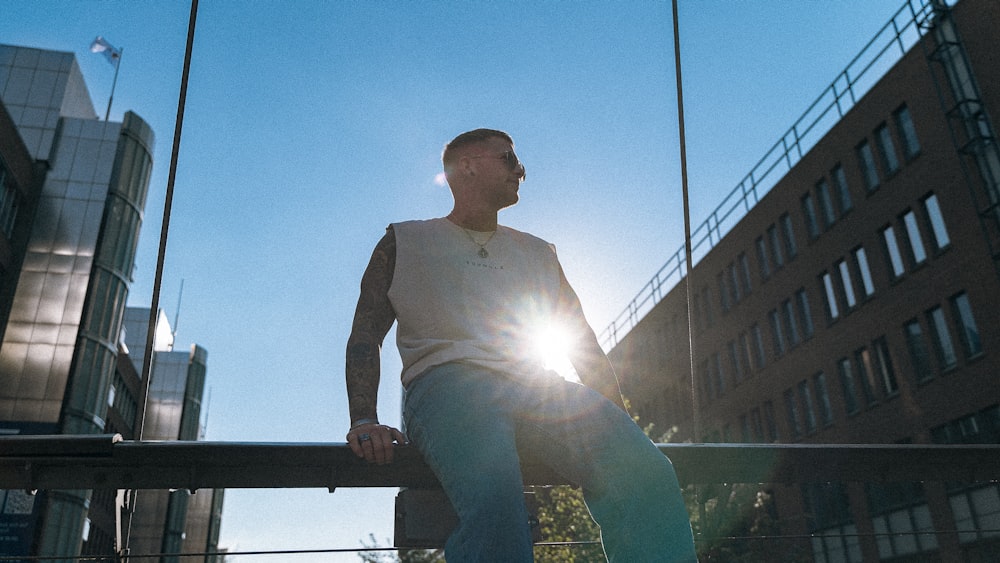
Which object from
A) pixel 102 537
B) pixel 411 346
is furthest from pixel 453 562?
pixel 102 537

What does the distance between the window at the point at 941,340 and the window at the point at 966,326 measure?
392mm

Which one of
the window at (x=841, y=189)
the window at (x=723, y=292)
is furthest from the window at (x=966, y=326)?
the window at (x=723, y=292)

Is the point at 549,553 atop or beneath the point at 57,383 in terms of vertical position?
beneath

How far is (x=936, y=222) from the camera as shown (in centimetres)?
2402

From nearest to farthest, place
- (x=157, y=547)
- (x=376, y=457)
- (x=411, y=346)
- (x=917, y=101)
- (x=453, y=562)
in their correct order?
(x=453, y=562), (x=376, y=457), (x=411, y=346), (x=917, y=101), (x=157, y=547)

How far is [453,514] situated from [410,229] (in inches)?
32.7

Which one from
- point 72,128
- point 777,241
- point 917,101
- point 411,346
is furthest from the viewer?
point 777,241

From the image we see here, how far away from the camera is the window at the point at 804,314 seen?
100.0ft

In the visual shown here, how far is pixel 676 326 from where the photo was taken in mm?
42062

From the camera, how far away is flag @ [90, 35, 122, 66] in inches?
1422

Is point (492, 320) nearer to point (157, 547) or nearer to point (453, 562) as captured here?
point (453, 562)

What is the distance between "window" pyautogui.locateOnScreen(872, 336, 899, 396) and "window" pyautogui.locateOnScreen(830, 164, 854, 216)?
4406 mm

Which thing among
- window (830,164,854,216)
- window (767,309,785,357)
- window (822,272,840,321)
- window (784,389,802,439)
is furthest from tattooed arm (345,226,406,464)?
window (767,309,785,357)

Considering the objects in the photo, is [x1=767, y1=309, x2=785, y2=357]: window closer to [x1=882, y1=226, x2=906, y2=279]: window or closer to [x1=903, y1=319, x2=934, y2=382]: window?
[x1=882, y1=226, x2=906, y2=279]: window
